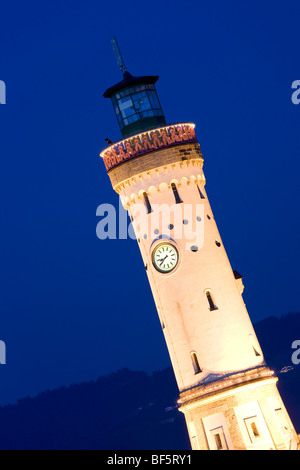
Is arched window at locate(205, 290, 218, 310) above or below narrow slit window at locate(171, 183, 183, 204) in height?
below

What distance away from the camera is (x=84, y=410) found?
149750mm

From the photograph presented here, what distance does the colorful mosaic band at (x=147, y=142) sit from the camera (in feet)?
171

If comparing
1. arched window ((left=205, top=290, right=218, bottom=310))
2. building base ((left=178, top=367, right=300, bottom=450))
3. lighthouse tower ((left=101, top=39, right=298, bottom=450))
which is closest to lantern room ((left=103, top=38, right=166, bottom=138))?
lighthouse tower ((left=101, top=39, right=298, bottom=450))

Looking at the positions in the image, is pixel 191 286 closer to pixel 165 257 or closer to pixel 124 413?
pixel 165 257

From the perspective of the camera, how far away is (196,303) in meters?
50.6

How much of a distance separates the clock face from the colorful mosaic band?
5.29 m

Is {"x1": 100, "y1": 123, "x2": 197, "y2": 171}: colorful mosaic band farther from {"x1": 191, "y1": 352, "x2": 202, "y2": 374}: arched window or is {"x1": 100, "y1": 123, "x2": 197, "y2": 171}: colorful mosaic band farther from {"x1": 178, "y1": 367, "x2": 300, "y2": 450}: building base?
{"x1": 178, "y1": 367, "x2": 300, "y2": 450}: building base

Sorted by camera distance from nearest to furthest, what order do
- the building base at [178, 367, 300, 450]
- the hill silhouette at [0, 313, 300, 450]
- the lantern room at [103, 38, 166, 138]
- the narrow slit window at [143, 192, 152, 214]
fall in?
the building base at [178, 367, 300, 450] < the narrow slit window at [143, 192, 152, 214] < the lantern room at [103, 38, 166, 138] < the hill silhouette at [0, 313, 300, 450]

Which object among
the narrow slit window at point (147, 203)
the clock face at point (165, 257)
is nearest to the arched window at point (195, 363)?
the clock face at point (165, 257)

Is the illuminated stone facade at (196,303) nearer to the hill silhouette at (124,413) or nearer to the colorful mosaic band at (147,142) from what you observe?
the colorful mosaic band at (147,142)

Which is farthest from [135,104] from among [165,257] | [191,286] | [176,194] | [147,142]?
[191,286]

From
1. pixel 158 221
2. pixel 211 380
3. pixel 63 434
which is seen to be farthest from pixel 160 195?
pixel 63 434

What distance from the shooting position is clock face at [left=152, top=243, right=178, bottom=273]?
5153 cm
